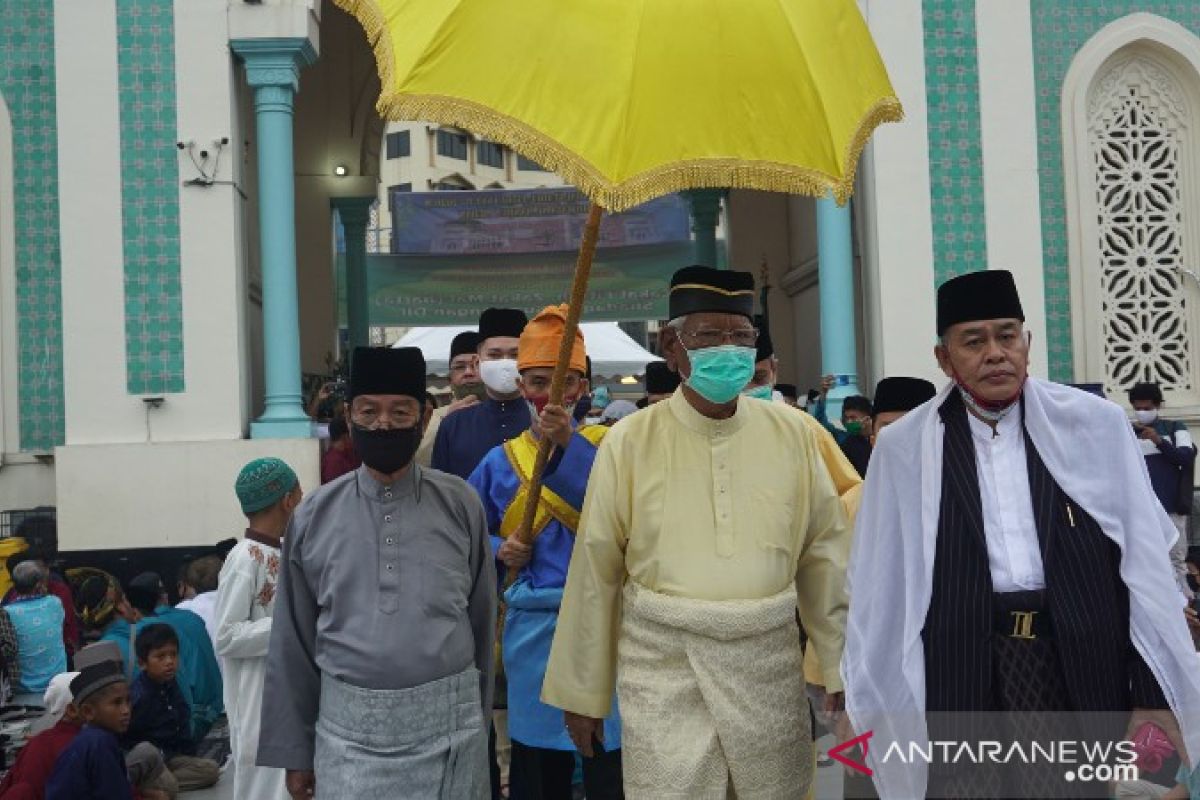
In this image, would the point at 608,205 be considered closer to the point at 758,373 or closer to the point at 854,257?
the point at 758,373

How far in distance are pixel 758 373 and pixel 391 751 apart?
7.75 ft

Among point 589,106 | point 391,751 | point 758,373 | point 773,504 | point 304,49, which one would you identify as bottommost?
point 391,751

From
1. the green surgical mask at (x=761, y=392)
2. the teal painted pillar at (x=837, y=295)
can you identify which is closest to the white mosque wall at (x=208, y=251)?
the teal painted pillar at (x=837, y=295)

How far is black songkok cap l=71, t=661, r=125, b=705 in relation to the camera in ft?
17.5

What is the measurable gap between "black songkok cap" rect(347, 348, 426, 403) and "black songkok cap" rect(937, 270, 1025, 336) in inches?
55.0

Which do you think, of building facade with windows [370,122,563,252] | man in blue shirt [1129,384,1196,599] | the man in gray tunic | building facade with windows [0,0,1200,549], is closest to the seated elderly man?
building facade with windows [0,0,1200,549]

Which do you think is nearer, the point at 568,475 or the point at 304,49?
the point at 568,475

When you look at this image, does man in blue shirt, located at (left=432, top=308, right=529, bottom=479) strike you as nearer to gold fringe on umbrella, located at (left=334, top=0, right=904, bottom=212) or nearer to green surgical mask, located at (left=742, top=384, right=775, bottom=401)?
green surgical mask, located at (left=742, top=384, right=775, bottom=401)

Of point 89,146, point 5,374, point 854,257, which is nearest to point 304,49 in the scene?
point 89,146

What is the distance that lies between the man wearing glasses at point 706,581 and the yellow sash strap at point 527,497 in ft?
1.85

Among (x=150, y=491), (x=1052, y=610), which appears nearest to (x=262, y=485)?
(x=1052, y=610)

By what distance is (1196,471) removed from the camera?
11.6 m

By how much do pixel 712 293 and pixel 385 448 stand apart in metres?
0.95

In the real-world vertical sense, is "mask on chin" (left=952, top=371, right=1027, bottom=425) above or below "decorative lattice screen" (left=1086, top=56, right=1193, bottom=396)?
below
